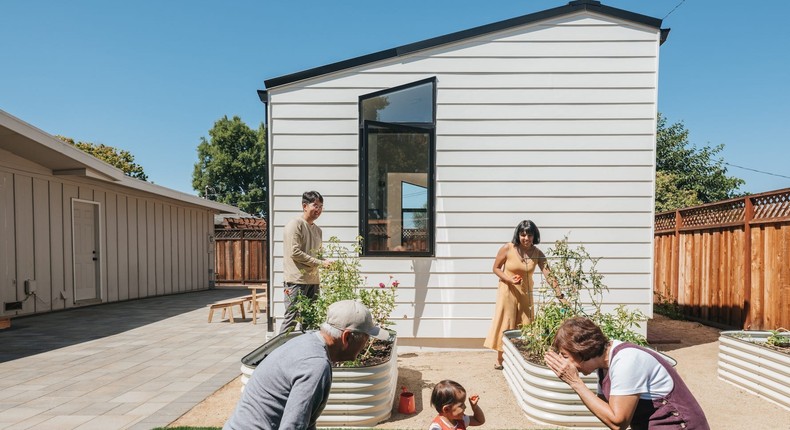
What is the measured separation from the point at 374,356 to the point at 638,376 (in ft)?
7.80

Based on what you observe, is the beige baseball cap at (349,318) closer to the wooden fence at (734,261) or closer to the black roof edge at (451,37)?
the black roof edge at (451,37)

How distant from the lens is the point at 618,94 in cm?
541

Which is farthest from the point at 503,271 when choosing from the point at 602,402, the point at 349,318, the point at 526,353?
the point at 349,318

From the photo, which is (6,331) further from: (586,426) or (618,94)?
(618,94)

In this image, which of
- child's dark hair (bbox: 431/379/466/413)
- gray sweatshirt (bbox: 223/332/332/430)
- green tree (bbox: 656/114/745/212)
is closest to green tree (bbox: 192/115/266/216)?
green tree (bbox: 656/114/745/212)

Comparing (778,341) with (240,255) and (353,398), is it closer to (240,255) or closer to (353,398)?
(353,398)

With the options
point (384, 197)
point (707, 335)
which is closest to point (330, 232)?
point (384, 197)

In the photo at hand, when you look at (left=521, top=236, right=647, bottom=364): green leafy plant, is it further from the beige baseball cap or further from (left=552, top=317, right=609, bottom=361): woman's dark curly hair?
the beige baseball cap

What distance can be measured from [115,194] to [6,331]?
443 centimetres

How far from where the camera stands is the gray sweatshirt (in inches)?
61.6

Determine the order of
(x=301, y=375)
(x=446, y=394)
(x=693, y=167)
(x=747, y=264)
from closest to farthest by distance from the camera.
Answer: (x=301, y=375) → (x=446, y=394) → (x=747, y=264) → (x=693, y=167)

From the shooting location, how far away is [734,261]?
21.5 feet

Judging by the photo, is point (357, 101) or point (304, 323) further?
point (357, 101)

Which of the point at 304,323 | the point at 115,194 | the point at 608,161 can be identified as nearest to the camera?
the point at 304,323
